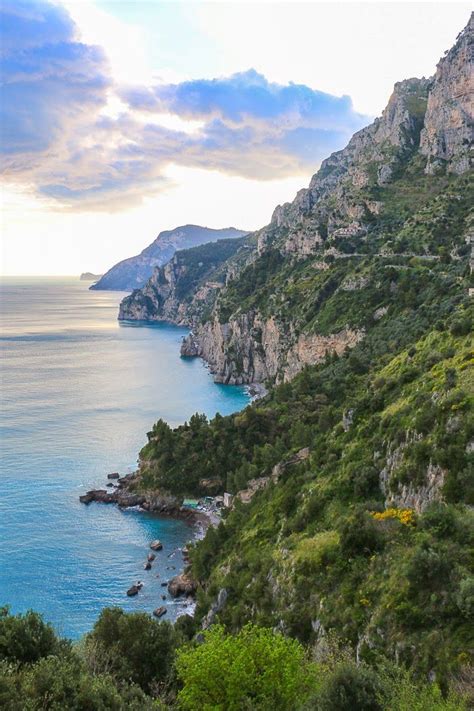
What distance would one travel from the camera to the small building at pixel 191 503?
7519 centimetres

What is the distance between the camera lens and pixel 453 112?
12925 cm

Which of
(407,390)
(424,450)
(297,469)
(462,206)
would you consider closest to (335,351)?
(462,206)

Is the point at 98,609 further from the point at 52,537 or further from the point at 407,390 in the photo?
the point at 407,390

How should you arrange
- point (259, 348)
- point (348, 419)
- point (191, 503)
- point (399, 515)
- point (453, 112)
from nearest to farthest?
point (399, 515) → point (348, 419) → point (191, 503) → point (453, 112) → point (259, 348)

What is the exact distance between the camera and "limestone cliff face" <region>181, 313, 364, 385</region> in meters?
109

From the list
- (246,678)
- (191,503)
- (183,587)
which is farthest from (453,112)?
(246,678)

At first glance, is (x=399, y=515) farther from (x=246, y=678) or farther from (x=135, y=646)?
(x=135, y=646)

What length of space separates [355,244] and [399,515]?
101 meters

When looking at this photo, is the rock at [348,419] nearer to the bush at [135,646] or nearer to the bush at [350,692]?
the bush at [135,646]

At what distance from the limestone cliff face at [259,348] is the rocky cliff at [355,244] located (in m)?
0.28

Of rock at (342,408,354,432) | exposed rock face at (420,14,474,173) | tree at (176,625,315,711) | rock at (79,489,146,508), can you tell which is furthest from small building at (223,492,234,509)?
exposed rock face at (420,14,474,173)

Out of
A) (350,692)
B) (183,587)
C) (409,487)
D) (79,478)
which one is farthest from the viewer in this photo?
(79,478)

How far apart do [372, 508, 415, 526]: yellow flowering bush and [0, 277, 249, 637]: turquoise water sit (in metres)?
29.5

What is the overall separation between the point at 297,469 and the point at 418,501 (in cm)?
2263
